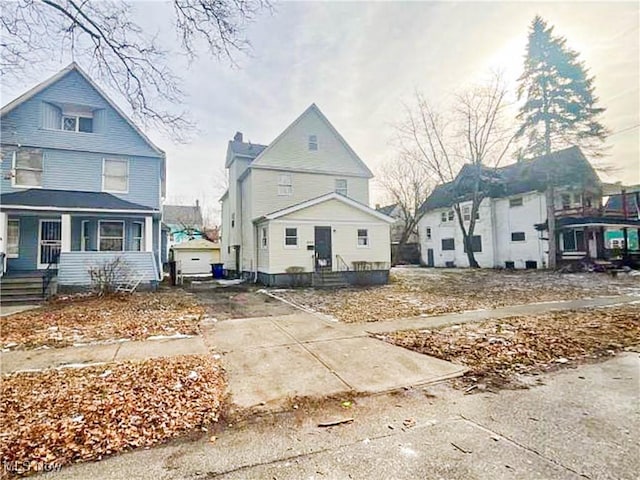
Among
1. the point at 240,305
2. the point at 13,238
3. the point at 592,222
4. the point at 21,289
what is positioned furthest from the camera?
the point at 592,222

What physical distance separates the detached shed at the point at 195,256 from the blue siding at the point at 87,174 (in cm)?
1211

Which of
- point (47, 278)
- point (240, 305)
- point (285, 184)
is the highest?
point (285, 184)

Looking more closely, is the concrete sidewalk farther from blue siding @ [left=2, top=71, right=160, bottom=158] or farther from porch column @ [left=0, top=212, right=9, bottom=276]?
blue siding @ [left=2, top=71, right=160, bottom=158]

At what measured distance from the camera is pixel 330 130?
20078 mm

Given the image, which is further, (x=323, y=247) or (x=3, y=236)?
(x=323, y=247)

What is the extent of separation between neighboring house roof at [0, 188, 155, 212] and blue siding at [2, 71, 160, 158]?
2019mm

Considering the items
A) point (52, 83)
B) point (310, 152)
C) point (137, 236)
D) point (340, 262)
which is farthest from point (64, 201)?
point (310, 152)

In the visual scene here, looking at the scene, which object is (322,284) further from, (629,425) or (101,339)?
(629,425)

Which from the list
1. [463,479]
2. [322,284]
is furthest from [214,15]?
[322,284]

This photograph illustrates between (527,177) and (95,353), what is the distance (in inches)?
1072

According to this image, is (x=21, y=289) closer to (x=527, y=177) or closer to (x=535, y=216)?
(x=527, y=177)

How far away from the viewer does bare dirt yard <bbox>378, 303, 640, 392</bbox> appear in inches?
186

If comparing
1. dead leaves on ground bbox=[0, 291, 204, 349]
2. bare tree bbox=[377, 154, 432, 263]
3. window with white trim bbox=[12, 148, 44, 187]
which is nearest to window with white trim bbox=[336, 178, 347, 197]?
dead leaves on ground bbox=[0, 291, 204, 349]

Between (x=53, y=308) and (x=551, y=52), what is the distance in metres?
31.2
